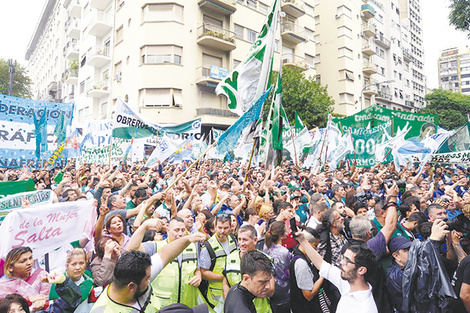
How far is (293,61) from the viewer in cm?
3184

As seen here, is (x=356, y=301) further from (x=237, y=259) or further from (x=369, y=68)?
(x=369, y=68)

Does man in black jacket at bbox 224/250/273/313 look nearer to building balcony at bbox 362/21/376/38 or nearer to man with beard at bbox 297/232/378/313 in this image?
man with beard at bbox 297/232/378/313

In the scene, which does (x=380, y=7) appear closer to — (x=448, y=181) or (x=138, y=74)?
(x=138, y=74)

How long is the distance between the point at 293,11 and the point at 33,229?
32.8m

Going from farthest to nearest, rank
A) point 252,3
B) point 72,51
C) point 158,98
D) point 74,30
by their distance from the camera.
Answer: point 72,51 → point 74,30 → point 252,3 → point 158,98

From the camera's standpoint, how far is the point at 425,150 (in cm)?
1100

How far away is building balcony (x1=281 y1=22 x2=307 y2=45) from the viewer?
99.6ft

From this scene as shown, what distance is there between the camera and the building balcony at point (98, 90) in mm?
27616

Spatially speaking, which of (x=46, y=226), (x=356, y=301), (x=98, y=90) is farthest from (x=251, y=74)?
(x=98, y=90)

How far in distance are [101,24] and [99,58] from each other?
121 inches

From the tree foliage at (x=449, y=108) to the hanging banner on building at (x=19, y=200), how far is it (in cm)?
5197

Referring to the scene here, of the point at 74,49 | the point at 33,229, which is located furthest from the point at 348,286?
the point at 74,49

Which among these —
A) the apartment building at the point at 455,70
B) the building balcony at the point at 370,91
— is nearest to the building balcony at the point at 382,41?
the building balcony at the point at 370,91

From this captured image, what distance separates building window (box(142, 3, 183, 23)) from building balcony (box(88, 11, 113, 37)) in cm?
614
